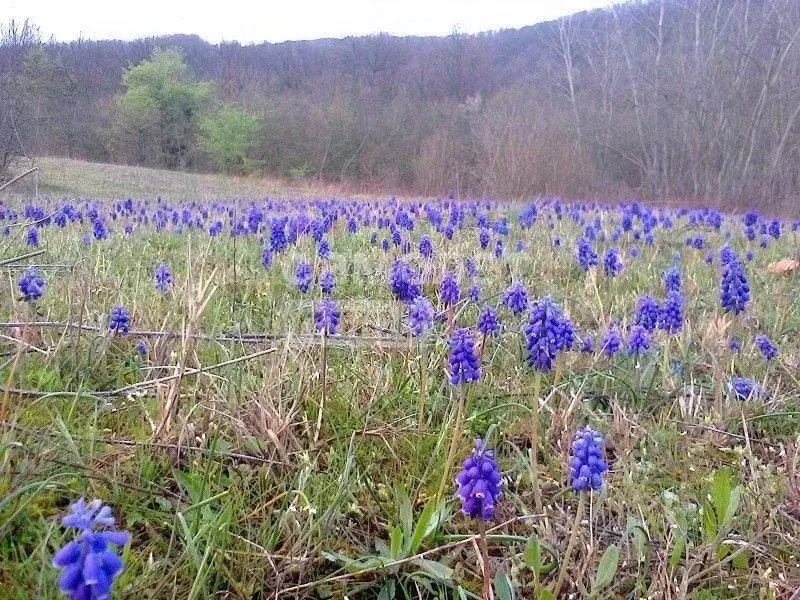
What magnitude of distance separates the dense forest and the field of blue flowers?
30.6ft

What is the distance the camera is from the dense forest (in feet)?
73.6

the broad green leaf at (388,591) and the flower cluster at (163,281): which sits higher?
the flower cluster at (163,281)

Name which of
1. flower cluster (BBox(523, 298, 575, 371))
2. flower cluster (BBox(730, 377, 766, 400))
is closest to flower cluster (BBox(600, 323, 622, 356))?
flower cluster (BBox(730, 377, 766, 400))


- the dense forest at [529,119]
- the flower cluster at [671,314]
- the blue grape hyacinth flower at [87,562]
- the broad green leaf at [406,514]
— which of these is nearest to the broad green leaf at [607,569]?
the broad green leaf at [406,514]

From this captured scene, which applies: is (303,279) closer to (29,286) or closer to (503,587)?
(29,286)

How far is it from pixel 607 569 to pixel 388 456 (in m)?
0.72

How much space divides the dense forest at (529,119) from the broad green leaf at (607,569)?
10696 millimetres

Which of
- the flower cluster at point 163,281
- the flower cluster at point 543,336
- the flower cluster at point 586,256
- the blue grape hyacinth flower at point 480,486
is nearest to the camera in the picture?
the blue grape hyacinth flower at point 480,486

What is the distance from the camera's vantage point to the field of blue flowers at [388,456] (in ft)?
4.67

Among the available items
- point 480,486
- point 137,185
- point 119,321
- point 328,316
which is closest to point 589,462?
point 480,486

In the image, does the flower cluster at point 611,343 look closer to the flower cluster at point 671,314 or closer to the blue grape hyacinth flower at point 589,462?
the flower cluster at point 671,314

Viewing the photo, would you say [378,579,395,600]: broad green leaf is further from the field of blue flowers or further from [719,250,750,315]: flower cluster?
[719,250,750,315]: flower cluster

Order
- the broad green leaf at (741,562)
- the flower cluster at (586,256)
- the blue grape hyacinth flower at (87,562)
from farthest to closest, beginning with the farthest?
the flower cluster at (586,256)
the broad green leaf at (741,562)
the blue grape hyacinth flower at (87,562)

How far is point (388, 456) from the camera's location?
78.1 inches
